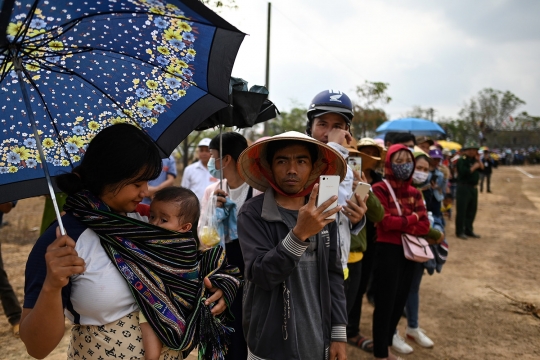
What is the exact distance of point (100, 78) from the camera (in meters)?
1.90

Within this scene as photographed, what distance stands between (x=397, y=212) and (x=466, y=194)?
6.84m

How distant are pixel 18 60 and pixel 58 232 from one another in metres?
0.67

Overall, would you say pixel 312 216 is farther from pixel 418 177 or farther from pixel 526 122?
pixel 526 122

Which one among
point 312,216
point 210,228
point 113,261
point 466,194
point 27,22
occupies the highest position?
point 27,22

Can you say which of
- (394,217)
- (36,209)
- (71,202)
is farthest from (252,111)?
(36,209)

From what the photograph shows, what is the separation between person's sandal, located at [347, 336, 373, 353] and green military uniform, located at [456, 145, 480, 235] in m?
6.51

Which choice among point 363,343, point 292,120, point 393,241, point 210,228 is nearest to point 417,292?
point 363,343

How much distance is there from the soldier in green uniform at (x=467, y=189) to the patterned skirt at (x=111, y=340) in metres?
9.28

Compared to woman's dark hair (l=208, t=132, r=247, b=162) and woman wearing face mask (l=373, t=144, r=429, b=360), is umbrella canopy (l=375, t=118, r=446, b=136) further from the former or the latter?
woman's dark hair (l=208, t=132, r=247, b=162)

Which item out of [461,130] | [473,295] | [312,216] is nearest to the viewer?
[312,216]

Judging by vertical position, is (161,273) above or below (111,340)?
above

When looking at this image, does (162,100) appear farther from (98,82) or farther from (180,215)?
(180,215)

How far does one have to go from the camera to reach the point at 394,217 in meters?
3.66

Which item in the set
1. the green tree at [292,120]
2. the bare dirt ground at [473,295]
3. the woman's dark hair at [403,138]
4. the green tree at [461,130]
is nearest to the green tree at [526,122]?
the green tree at [461,130]
